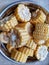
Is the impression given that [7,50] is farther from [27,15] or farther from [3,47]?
[27,15]

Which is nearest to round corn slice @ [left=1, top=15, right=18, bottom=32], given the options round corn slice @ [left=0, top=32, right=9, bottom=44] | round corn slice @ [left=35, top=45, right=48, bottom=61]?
round corn slice @ [left=0, top=32, right=9, bottom=44]

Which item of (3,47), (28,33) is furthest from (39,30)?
(3,47)

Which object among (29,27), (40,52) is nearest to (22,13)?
(29,27)

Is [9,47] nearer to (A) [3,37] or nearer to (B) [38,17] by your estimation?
(A) [3,37]

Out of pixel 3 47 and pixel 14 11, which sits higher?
pixel 14 11

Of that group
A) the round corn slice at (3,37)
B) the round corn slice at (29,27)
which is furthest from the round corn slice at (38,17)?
the round corn slice at (3,37)

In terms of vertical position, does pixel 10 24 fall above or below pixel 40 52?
above
